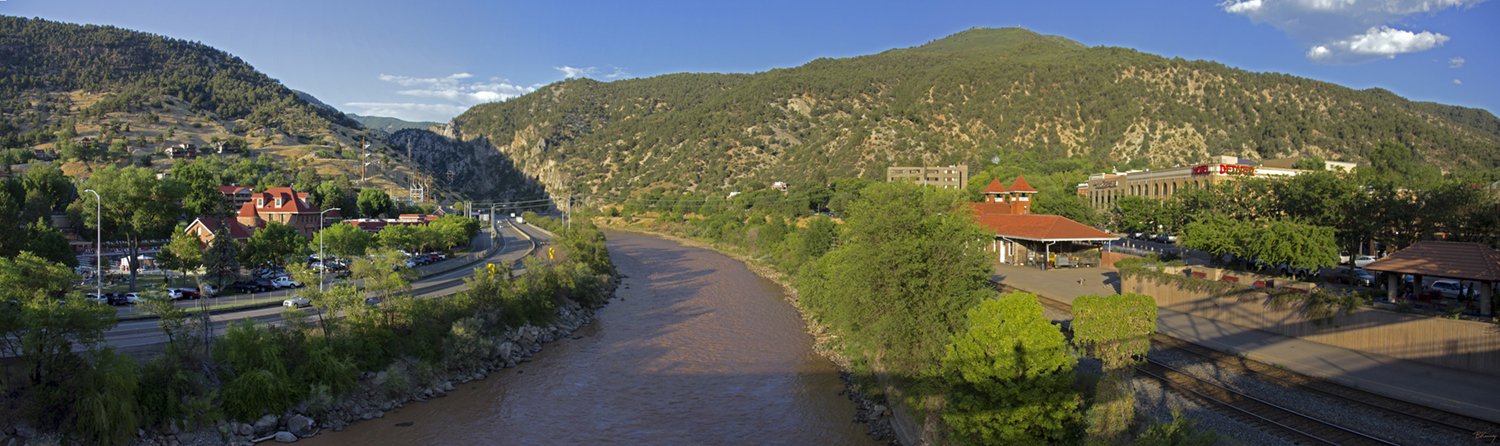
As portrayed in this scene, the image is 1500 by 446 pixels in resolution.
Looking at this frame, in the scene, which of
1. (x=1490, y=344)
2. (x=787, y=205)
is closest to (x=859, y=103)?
(x=787, y=205)

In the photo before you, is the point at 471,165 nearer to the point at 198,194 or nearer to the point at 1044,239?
the point at 198,194

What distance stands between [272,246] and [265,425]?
66.9 feet

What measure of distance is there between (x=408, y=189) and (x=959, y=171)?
75812 mm

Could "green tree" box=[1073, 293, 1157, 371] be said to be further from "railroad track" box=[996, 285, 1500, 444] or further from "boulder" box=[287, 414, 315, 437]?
"boulder" box=[287, 414, 315, 437]

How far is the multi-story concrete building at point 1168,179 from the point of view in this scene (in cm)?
4794

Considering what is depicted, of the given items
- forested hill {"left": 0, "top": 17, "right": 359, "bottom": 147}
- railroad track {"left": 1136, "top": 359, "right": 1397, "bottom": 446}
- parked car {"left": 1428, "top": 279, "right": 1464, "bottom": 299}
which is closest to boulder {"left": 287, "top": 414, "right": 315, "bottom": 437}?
railroad track {"left": 1136, "top": 359, "right": 1397, "bottom": 446}

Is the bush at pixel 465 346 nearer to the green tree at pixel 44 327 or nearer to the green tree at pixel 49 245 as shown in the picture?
the green tree at pixel 44 327

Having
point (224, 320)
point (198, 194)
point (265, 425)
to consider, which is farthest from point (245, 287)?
point (198, 194)

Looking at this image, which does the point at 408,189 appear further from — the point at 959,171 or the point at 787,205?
the point at 959,171

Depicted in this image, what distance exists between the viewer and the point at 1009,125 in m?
103

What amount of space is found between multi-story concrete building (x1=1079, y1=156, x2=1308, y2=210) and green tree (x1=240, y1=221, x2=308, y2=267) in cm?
5081

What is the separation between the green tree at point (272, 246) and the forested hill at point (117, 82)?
73038 mm

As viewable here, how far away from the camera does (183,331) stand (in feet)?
52.6

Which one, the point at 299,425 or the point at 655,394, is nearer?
the point at 299,425
